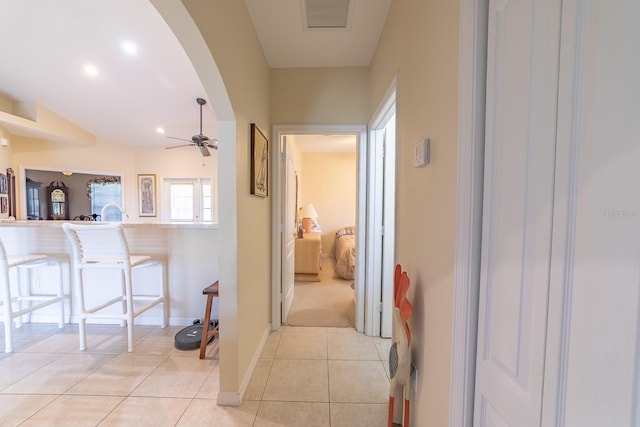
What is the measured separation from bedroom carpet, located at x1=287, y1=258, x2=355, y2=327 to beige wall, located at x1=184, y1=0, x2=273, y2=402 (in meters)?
0.97

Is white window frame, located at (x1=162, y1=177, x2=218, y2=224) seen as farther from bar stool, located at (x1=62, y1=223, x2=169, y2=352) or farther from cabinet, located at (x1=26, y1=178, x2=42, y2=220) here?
bar stool, located at (x1=62, y1=223, x2=169, y2=352)

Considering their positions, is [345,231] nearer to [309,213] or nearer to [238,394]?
[309,213]

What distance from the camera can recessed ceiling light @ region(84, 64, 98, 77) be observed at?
11.4 feet

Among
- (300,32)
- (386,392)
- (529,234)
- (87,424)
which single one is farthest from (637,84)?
(87,424)

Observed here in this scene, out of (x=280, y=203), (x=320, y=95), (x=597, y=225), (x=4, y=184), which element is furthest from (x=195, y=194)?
(x=597, y=225)

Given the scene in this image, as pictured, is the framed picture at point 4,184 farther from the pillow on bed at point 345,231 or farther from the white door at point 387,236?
the white door at point 387,236

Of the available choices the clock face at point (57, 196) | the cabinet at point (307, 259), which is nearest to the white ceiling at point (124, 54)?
the cabinet at point (307, 259)

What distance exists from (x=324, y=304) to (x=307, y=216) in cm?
257

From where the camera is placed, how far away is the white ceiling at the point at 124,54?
81.4 inches

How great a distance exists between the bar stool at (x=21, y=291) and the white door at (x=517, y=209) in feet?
11.2

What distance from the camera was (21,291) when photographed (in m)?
2.62

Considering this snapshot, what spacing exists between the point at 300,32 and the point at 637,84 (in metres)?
2.18

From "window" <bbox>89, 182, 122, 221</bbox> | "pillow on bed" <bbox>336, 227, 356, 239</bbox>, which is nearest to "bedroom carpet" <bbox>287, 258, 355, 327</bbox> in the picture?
"pillow on bed" <bbox>336, 227, 356, 239</bbox>

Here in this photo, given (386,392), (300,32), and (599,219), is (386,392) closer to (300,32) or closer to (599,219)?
(599,219)
